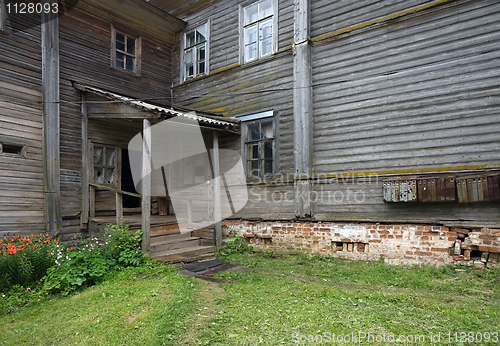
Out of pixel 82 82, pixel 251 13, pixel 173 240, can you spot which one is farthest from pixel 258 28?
pixel 173 240

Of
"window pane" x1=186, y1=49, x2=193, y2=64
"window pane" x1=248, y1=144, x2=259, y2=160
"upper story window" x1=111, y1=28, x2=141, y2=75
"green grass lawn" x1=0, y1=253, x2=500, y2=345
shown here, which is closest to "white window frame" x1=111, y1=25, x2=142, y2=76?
"upper story window" x1=111, y1=28, x2=141, y2=75

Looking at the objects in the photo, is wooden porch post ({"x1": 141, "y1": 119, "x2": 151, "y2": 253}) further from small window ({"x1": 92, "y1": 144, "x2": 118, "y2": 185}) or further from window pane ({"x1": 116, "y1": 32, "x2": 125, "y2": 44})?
window pane ({"x1": 116, "y1": 32, "x2": 125, "y2": 44})

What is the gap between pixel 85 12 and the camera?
28.1ft

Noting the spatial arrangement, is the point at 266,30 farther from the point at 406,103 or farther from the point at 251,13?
the point at 406,103

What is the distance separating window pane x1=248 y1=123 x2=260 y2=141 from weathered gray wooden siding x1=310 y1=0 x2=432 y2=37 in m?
2.73

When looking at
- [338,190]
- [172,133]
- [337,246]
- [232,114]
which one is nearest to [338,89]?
[338,190]

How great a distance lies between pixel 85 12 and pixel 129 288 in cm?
750

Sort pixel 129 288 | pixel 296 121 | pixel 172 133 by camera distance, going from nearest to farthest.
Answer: pixel 129 288, pixel 296 121, pixel 172 133

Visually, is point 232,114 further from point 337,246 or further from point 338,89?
point 337,246

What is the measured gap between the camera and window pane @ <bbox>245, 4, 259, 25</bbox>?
360 inches

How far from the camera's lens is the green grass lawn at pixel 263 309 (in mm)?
3502

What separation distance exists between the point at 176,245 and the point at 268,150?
3.35 metres

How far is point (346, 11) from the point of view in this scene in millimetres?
7492

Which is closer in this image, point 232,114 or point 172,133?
point 232,114
